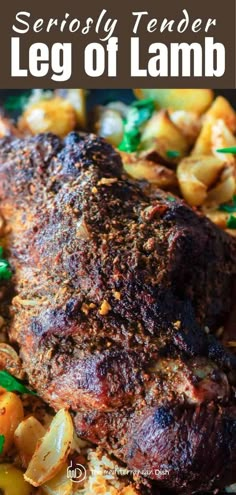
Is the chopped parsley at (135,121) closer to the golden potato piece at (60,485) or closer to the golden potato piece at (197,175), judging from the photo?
the golden potato piece at (197,175)

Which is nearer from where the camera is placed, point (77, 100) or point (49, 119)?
point (49, 119)

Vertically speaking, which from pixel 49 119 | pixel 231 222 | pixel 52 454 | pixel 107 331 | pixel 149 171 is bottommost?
pixel 52 454

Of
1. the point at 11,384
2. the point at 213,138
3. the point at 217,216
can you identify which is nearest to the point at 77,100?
the point at 213,138

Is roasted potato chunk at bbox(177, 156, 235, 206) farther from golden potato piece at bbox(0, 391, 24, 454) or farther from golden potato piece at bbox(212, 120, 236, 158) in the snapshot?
golden potato piece at bbox(0, 391, 24, 454)

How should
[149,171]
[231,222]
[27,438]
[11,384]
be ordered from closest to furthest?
1. [27,438]
2. [11,384]
3. [231,222]
4. [149,171]

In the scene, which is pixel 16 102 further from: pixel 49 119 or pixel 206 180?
pixel 206 180

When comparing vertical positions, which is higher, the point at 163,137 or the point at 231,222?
the point at 163,137

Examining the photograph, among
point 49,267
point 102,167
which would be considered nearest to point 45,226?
point 49,267
